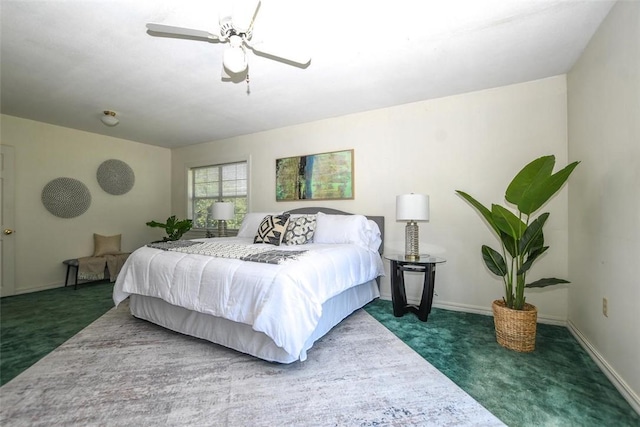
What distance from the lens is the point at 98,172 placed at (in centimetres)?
461

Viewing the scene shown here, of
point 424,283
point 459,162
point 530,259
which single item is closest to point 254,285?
point 424,283

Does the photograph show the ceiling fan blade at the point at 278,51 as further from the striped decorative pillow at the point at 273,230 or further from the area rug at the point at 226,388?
the area rug at the point at 226,388

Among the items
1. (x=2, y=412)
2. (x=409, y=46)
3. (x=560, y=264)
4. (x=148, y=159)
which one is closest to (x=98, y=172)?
(x=148, y=159)

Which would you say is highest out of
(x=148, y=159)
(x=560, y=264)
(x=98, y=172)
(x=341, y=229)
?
(x=148, y=159)

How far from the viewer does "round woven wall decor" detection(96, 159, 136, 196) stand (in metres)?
4.67

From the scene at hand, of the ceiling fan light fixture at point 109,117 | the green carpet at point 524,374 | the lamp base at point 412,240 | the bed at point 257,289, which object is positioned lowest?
the green carpet at point 524,374

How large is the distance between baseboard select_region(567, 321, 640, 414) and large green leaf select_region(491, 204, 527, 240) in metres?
0.94

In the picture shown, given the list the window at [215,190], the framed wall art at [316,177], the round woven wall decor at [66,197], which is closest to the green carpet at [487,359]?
the round woven wall decor at [66,197]

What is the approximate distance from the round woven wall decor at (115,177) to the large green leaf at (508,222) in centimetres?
549

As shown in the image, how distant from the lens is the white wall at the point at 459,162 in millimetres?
2729

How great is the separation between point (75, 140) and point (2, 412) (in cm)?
415

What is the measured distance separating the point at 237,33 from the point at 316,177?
2.45 metres

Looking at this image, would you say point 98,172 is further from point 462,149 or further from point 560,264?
point 560,264

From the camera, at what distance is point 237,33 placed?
5.53ft
